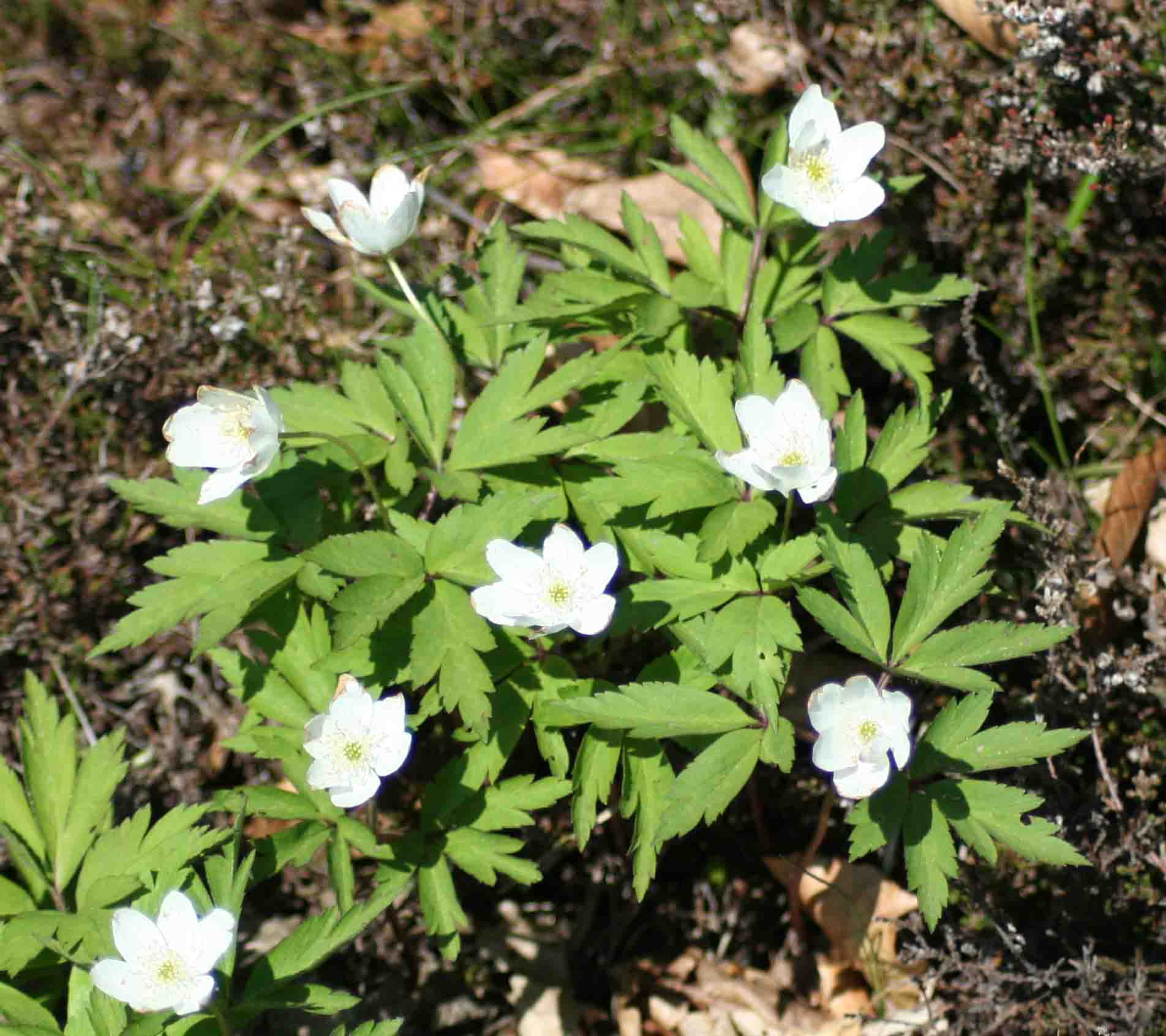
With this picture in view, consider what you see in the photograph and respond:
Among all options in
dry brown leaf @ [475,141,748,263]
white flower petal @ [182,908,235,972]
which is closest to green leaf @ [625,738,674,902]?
white flower petal @ [182,908,235,972]

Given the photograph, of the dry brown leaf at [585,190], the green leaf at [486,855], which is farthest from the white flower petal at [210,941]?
the dry brown leaf at [585,190]

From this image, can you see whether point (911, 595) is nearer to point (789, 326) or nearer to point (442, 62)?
point (789, 326)

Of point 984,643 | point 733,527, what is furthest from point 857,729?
point 733,527

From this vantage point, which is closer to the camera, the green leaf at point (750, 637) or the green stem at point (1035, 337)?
the green leaf at point (750, 637)

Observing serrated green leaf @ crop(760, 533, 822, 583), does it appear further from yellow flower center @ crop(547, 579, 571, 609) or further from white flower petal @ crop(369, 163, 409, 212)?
white flower petal @ crop(369, 163, 409, 212)

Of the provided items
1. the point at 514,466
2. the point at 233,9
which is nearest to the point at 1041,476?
the point at 514,466

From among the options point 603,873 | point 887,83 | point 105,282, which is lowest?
point 603,873

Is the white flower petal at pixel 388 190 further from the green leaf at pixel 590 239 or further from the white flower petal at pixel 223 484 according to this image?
the white flower petal at pixel 223 484
